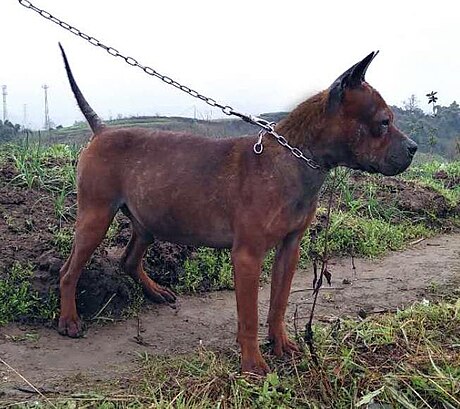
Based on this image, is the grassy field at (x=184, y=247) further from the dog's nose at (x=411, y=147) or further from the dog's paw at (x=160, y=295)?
the dog's nose at (x=411, y=147)

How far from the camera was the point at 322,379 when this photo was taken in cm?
340

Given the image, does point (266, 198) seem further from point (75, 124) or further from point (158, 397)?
point (75, 124)

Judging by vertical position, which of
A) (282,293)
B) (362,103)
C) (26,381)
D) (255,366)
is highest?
(362,103)

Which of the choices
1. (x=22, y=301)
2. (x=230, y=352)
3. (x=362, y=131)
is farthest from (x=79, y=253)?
(x=362, y=131)

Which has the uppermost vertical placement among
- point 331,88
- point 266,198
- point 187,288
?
point 331,88

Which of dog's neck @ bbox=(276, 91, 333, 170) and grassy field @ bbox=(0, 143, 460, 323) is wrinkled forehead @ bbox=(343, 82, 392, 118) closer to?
dog's neck @ bbox=(276, 91, 333, 170)

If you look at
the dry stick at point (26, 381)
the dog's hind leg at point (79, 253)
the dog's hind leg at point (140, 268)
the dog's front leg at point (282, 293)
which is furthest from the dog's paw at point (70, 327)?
the dog's front leg at point (282, 293)

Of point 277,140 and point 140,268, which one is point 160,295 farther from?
point 277,140

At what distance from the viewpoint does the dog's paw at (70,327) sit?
4402mm

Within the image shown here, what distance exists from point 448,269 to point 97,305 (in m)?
3.51

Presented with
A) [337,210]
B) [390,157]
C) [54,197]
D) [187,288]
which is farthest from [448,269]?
[54,197]

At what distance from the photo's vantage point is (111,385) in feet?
11.8

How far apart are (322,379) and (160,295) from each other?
6.60ft

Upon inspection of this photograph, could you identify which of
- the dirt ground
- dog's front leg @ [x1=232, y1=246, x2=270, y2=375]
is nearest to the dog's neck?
dog's front leg @ [x1=232, y1=246, x2=270, y2=375]
